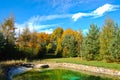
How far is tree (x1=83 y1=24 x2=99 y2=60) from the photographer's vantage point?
47.1m

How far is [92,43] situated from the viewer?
47.6 metres

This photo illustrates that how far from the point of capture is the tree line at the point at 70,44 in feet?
135

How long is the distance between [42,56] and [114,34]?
79.9ft

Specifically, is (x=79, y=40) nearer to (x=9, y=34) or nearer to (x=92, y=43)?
(x=92, y=43)

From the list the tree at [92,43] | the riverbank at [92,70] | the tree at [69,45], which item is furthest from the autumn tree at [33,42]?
the tree at [92,43]

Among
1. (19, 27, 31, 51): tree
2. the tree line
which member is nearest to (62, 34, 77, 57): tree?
the tree line

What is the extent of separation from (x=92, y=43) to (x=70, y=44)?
1489 cm

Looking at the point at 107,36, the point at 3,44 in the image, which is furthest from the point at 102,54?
the point at 3,44

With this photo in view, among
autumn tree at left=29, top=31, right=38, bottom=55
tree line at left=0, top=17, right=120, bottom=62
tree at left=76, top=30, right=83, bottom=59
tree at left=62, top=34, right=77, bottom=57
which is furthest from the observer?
tree at left=62, top=34, right=77, bottom=57

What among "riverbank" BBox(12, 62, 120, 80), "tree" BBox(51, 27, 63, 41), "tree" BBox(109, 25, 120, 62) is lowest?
"riverbank" BBox(12, 62, 120, 80)

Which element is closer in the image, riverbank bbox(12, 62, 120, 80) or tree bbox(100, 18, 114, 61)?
riverbank bbox(12, 62, 120, 80)

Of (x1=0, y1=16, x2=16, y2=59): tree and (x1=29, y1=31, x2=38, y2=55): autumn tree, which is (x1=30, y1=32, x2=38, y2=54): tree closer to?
(x1=29, y1=31, x2=38, y2=55): autumn tree

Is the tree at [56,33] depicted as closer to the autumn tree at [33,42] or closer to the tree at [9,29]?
the autumn tree at [33,42]

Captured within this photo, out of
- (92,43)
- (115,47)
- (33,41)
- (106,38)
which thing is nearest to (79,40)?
(33,41)
